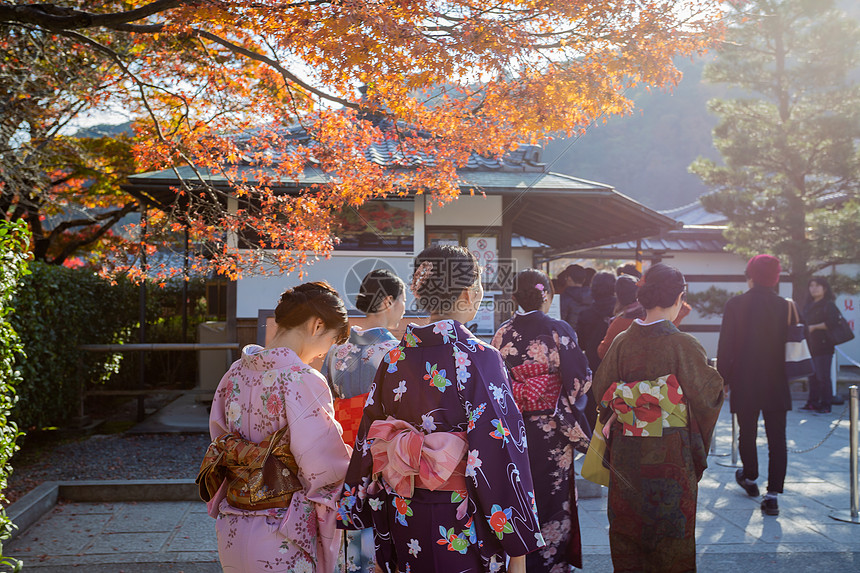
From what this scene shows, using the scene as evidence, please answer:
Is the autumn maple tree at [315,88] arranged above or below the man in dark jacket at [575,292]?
above

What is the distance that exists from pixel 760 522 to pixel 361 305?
3775 millimetres

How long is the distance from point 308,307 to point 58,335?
20.5ft

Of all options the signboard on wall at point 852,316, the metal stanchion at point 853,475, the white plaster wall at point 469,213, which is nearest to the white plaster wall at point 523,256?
the white plaster wall at point 469,213

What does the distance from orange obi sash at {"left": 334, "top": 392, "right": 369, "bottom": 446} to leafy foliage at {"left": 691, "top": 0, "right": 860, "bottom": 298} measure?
11.9m

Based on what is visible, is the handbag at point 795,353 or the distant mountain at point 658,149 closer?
the handbag at point 795,353

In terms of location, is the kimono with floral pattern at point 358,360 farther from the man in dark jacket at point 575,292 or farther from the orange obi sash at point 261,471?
the man in dark jacket at point 575,292

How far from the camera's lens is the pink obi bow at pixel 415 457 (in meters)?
2.16

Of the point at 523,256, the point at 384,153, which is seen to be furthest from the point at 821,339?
the point at 523,256

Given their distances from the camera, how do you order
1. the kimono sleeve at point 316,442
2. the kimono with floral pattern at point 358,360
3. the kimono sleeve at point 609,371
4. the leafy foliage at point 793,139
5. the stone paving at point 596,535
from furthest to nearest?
the leafy foliage at point 793,139 → the stone paving at point 596,535 → the kimono sleeve at point 609,371 → the kimono with floral pattern at point 358,360 → the kimono sleeve at point 316,442

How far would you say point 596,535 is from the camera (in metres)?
4.60

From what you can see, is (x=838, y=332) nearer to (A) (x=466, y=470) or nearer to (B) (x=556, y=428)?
(B) (x=556, y=428)

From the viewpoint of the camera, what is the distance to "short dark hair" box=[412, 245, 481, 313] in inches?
94.4

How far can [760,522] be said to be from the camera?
4762mm

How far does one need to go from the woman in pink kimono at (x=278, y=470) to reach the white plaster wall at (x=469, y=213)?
6.90 m
